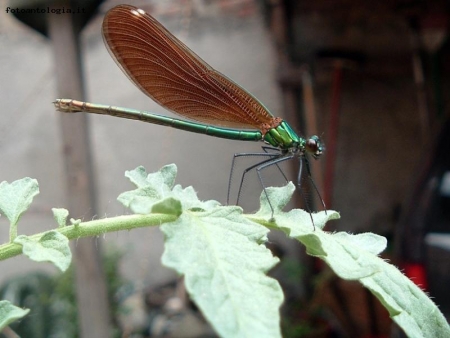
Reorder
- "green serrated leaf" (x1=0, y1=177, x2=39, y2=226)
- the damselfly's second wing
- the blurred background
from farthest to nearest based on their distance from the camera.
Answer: the blurred background, the damselfly's second wing, "green serrated leaf" (x1=0, y1=177, x2=39, y2=226)

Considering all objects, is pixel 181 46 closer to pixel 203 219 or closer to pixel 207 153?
pixel 203 219

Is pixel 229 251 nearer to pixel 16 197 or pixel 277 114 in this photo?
pixel 16 197

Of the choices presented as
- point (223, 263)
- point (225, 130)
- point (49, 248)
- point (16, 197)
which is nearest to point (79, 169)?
point (225, 130)

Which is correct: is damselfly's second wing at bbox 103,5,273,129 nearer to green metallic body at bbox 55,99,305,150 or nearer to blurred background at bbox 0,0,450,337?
green metallic body at bbox 55,99,305,150

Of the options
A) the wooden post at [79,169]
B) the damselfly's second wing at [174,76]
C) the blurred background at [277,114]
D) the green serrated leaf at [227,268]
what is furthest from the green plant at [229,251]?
the blurred background at [277,114]

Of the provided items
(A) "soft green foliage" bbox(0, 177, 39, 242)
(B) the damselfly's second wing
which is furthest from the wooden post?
(A) "soft green foliage" bbox(0, 177, 39, 242)

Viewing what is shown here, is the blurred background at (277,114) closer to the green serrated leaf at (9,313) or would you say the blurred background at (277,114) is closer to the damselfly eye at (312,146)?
the damselfly eye at (312,146)
